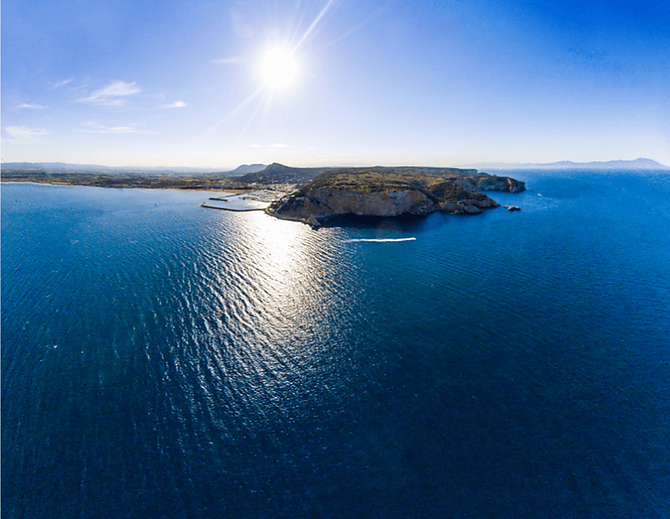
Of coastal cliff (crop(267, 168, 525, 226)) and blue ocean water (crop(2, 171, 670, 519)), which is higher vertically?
coastal cliff (crop(267, 168, 525, 226))

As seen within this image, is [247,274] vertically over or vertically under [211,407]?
over

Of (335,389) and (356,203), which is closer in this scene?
(335,389)

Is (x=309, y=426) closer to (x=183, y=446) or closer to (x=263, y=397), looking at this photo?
(x=263, y=397)

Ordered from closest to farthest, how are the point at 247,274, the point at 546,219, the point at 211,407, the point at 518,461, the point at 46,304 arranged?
1. the point at 518,461
2. the point at 211,407
3. the point at 46,304
4. the point at 247,274
5. the point at 546,219

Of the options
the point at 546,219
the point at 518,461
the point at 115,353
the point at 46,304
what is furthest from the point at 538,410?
the point at 546,219

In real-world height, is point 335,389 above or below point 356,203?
below

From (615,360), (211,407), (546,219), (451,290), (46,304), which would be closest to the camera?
(211,407)

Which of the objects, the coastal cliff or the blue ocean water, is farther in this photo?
the coastal cliff

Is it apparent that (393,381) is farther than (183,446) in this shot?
Yes
